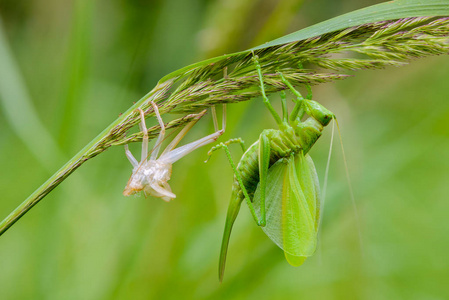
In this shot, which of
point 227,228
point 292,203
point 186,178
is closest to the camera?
point 227,228

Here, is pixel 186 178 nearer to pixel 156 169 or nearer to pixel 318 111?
pixel 156 169

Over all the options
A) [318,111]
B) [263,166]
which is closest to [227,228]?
[263,166]

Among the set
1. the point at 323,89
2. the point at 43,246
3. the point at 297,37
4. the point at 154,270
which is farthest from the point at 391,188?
the point at 43,246

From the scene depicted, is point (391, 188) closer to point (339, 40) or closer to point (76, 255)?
point (339, 40)

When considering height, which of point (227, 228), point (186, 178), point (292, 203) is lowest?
point (292, 203)

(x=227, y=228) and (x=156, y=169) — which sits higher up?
(x=156, y=169)

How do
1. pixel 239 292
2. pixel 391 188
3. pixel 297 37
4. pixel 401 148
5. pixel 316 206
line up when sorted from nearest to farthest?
pixel 297 37, pixel 316 206, pixel 239 292, pixel 401 148, pixel 391 188
